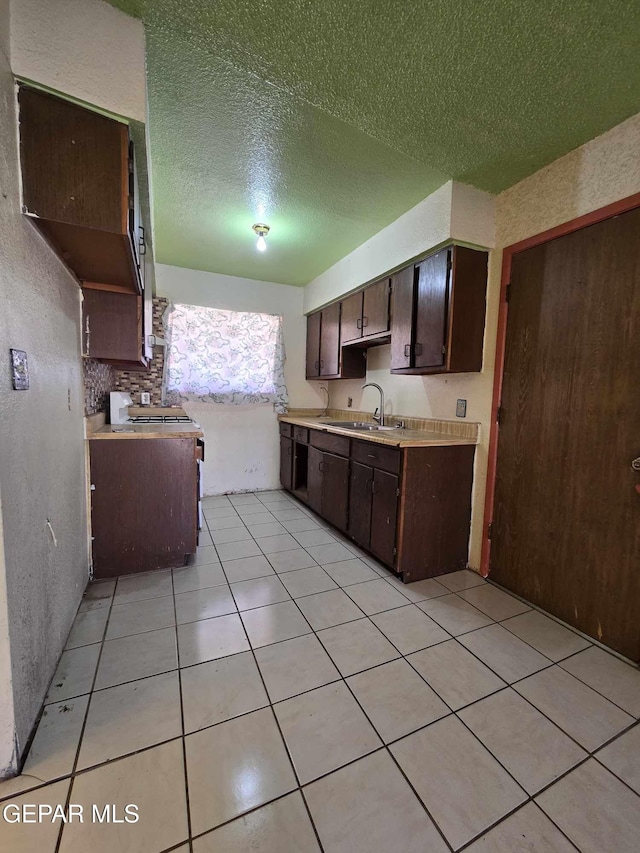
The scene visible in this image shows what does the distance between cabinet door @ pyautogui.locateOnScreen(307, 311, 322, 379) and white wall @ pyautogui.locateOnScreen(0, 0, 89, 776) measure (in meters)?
2.52

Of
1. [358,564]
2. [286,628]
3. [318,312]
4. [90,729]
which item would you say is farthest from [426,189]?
[90,729]

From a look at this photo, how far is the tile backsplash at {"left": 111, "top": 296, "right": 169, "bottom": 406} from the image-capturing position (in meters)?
3.41

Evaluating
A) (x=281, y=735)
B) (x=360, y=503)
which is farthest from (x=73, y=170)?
(x=360, y=503)

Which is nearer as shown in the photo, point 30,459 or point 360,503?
point 30,459

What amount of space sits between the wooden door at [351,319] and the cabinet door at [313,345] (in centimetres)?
53

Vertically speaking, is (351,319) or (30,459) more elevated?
(351,319)

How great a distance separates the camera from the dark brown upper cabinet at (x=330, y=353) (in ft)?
11.6

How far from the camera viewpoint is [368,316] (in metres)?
3.04

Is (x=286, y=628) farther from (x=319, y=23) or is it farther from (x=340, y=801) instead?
(x=319, y=23)

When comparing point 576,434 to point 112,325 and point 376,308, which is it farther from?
point 112,325

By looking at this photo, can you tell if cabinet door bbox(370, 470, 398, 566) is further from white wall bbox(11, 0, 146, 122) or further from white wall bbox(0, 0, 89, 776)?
white wall bbox(11, 0, 146, 122)

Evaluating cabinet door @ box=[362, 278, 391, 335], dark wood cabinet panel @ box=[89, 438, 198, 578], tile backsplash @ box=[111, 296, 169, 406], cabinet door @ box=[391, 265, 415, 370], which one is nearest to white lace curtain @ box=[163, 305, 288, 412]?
tile backsplash @ box=[111, 296, 169, 406]

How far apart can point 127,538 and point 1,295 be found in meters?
1.63

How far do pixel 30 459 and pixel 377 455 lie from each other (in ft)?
5.97
